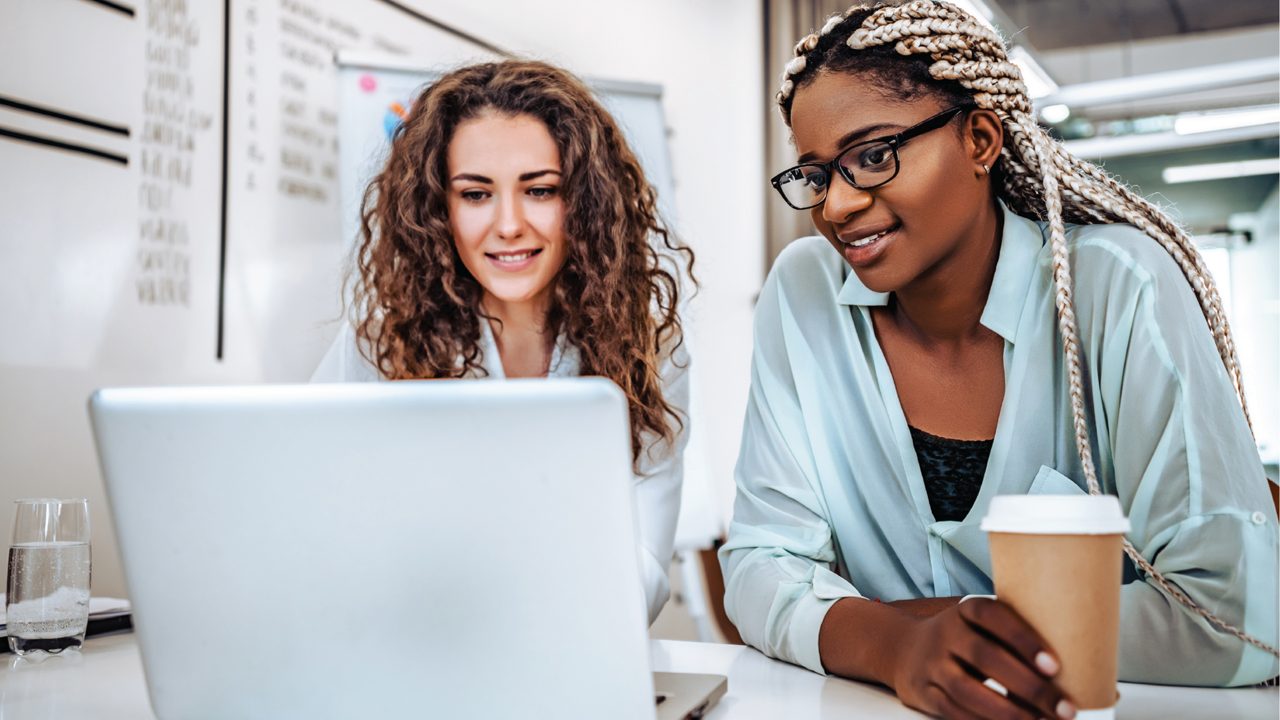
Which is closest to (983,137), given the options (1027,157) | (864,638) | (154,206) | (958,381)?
(1027,157)

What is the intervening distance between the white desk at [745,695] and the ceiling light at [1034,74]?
3.51 m

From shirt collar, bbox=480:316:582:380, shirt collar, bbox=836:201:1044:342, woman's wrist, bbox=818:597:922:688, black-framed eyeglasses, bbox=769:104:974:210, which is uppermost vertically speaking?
black-framed eyeglasses, bbox=769:104:974:210

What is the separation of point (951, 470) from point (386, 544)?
75 cm

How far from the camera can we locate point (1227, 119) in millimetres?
4449

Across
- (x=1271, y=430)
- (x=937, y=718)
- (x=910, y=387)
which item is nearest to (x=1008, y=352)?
(x=910, y=387)

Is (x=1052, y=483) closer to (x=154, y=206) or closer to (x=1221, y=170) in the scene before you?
(x=154, y=206)

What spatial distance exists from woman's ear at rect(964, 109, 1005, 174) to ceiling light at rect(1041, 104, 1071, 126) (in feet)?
12.0

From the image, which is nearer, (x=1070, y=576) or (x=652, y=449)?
(x=1070, y=576)

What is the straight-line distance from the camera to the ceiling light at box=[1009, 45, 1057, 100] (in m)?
4.04

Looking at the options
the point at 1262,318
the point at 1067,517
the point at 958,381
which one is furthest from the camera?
the point at 1262,318

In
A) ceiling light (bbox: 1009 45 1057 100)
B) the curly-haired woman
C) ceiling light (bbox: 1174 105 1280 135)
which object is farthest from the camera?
ceiling light (bbox: 1174 105 1280 135)

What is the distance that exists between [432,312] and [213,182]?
91 centimetres

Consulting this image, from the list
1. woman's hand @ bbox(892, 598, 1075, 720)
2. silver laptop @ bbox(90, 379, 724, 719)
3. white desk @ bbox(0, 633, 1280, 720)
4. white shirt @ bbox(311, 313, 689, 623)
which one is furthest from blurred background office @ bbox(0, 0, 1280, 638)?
silver laptop @ bbox(90, 379, 724, 719)

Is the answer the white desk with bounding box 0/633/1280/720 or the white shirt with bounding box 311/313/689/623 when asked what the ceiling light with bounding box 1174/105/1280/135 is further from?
the white desk with bounding box 0/633/1280/720
